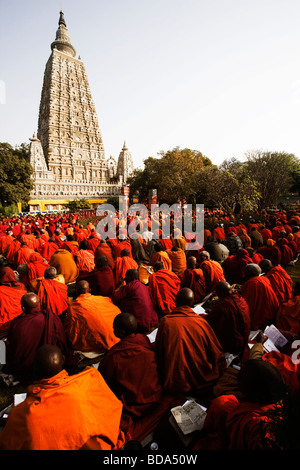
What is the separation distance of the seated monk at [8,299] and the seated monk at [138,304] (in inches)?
78.8

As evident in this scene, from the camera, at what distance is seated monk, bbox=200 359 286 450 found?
1.84 metres

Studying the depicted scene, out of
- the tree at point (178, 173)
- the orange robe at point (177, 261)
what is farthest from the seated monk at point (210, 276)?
the tree at point (178, 173)

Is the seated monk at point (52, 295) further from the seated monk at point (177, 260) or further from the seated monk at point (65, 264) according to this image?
the seated monk at point (177, 260)

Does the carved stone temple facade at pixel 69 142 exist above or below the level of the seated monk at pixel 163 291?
above

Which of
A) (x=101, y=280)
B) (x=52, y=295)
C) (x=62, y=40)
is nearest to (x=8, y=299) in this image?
(x=52, y=295)

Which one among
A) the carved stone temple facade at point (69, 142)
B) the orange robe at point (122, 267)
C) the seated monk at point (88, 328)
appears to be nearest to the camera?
the seated monk at point (88, 328)

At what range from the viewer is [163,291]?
5453mm

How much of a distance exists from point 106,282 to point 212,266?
265 cm

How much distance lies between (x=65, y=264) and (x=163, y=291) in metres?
3.63

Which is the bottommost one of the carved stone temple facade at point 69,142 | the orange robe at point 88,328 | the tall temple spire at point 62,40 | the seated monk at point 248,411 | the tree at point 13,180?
the orange robe at point 88,328

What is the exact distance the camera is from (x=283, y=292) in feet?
16.6

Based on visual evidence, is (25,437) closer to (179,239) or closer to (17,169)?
(179,239)

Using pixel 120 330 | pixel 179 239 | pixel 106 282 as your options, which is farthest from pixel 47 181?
pixel 120 330

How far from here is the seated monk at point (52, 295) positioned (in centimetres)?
494
